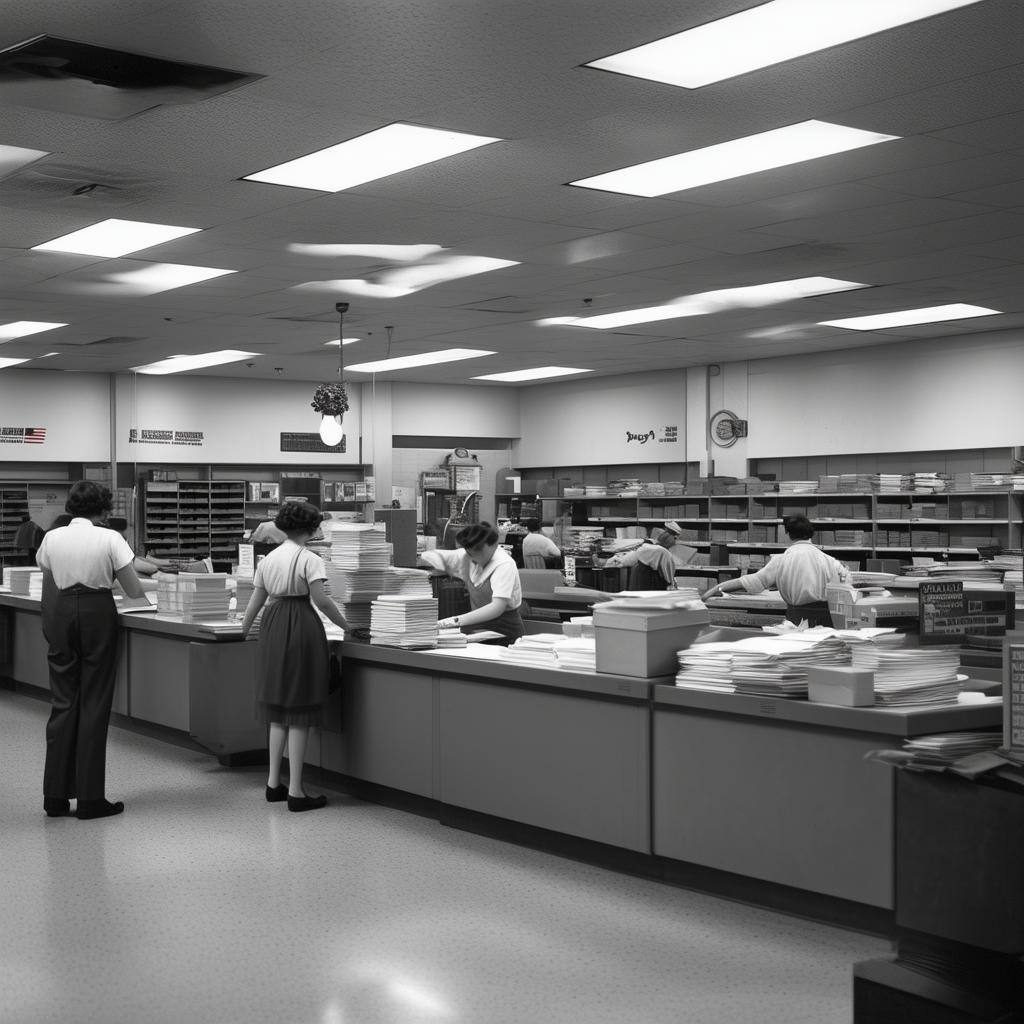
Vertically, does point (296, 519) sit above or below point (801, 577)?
above

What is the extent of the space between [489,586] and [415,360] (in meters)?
6.92

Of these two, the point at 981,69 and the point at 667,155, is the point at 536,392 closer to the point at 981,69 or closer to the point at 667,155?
the point at 667,155

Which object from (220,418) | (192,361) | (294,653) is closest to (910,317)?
(294,653)

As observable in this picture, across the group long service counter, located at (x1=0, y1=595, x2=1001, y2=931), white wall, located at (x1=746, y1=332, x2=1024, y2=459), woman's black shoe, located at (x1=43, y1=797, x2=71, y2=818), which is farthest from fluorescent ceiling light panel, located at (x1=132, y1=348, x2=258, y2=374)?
woman's black shoe, located at (x1=43, y1=797, x2=71, y2=818)

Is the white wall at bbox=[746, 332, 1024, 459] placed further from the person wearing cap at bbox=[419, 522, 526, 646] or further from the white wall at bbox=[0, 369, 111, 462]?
the white wall at bbox=[0, 369, 111, 462]

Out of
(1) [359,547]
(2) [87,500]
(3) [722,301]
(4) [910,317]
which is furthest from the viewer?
(4) [910,317]

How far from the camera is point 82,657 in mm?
6078

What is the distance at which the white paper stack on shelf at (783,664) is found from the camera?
445 cm

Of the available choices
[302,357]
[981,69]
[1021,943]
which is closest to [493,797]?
[1021,943]

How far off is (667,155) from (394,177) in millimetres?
1352

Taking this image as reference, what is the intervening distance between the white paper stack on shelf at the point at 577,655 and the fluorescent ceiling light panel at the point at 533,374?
9.66 meters

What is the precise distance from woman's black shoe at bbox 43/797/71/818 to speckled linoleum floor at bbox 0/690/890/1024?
0.10 m

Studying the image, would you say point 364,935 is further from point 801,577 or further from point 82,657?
point 801,577

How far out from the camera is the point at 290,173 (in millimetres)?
6254
